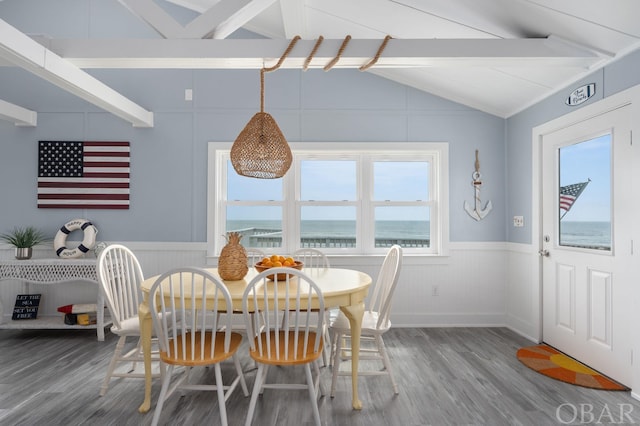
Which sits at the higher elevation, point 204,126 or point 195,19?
point 195,19

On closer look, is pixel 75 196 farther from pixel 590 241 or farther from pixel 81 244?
pixel 590 241

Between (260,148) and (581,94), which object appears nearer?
(260,148)

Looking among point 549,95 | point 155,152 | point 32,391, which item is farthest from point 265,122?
point 549,95

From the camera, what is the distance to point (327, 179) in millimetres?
4320

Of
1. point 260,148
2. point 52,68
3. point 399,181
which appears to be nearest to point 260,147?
point 260,148

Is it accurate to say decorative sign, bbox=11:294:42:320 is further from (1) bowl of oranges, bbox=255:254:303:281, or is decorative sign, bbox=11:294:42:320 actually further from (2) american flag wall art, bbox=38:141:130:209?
(1) bowl of oranges, bbox=255:254:303:281

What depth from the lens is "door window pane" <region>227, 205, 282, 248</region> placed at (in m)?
4.28

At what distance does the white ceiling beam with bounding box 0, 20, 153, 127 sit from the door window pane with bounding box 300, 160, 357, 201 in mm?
1925

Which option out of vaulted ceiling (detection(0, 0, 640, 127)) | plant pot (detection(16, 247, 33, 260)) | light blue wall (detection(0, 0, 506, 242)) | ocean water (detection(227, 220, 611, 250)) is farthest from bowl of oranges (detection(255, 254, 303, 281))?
plant pot (detection(16, 247, 33, 260))

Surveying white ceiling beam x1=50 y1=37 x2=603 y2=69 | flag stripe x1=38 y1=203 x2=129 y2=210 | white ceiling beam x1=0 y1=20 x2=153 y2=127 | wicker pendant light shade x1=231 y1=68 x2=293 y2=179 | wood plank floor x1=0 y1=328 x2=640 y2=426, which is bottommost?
wood plank floor x1=0 y1=328 x2=640 y2=426

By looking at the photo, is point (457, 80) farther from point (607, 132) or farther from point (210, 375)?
point (210, 375)

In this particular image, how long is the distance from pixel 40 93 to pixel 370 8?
3.78m

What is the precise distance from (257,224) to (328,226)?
2.70 feet

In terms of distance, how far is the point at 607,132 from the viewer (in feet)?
9.28
